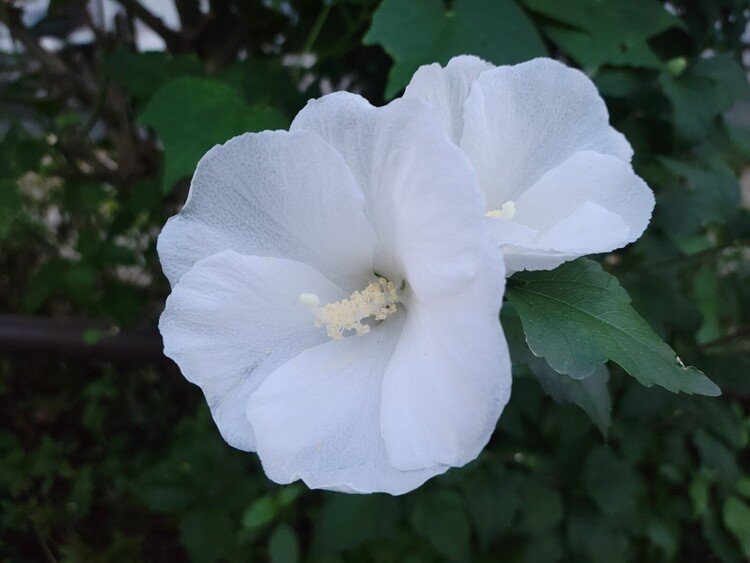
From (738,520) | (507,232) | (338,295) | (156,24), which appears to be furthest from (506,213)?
(738,520)

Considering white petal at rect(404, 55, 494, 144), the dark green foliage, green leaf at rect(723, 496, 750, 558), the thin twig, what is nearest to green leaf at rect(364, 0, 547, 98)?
the dark green foliage

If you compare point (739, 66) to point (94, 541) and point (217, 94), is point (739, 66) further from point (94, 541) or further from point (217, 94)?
point (94, 541)

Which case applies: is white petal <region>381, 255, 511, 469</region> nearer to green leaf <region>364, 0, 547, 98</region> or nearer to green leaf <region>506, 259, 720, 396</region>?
green leaf <region>506, 259, 720, 396</region>

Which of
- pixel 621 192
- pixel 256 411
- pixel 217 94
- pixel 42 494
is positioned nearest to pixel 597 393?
pixel 621 192

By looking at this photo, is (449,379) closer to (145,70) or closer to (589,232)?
(589,232)

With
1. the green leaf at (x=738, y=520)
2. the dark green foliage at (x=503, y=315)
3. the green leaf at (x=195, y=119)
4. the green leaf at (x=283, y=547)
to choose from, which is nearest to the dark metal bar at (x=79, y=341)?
the dark green foliage at (x=503, y=315)

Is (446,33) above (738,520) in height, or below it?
above
